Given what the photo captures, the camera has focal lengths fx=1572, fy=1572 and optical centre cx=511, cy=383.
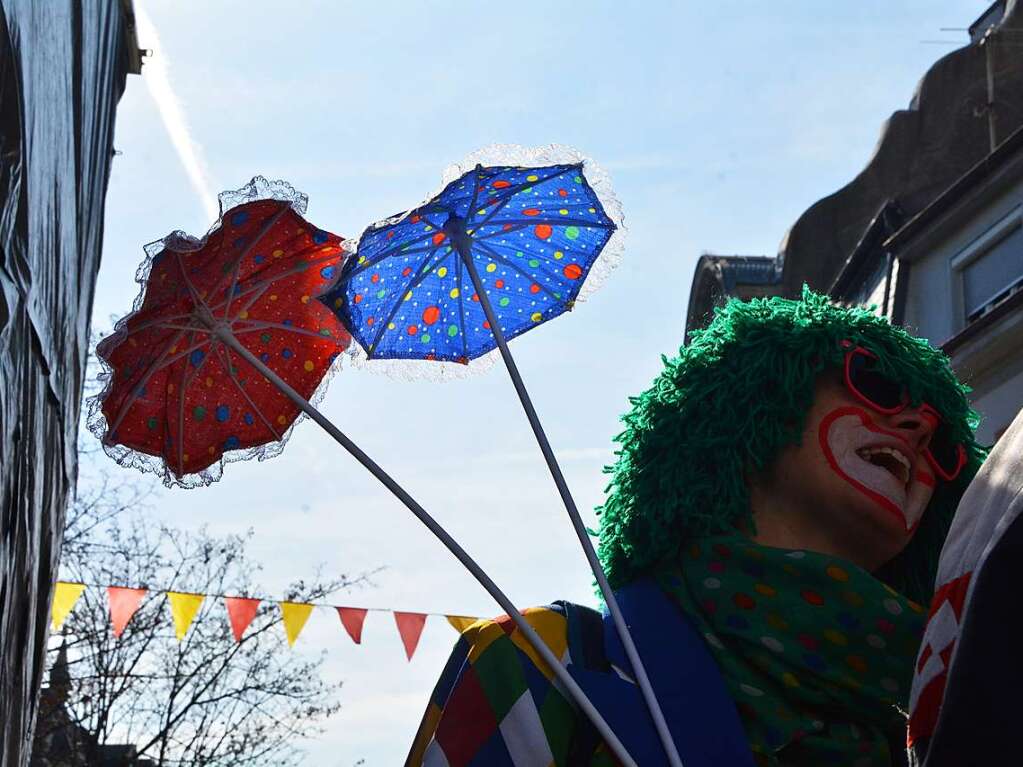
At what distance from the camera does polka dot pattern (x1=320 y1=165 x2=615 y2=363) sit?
334 centimetres

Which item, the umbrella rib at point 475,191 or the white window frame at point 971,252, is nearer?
the umbrella rib at point 475,191

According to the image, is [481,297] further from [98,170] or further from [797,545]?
[98,170]

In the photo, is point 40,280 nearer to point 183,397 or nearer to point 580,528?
point 183,397

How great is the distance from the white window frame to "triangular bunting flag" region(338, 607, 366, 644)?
7.80 meters

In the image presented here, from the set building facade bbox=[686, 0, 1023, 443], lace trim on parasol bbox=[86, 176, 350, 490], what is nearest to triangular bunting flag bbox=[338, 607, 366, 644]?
building facade bbox=[686, 0, 1023, 443]

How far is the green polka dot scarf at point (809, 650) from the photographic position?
2613 mm

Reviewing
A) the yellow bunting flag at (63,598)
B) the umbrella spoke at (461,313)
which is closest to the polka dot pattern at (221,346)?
the umbrella spoke at (461,313)

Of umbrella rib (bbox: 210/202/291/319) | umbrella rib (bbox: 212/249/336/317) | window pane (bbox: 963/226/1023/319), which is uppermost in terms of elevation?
window pane (bbox: 963/226/1023/319)

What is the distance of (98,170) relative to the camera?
9.49 meters

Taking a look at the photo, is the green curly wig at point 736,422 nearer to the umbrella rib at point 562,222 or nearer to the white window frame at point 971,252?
the umbrella rib at point 562,222

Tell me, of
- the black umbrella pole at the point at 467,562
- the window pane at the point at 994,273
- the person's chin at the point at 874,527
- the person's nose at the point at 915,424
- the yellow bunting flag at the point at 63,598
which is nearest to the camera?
the black umbrella pole at the point at 467,562

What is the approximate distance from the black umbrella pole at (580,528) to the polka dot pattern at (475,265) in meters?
0.07

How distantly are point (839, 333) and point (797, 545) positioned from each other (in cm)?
47

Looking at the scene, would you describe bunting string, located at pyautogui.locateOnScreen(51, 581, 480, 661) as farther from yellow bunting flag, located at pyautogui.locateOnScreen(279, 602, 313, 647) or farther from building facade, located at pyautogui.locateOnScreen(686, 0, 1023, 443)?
building facade, located at pyautogui.locateOnScreen(686, 0, 1023, 443)
